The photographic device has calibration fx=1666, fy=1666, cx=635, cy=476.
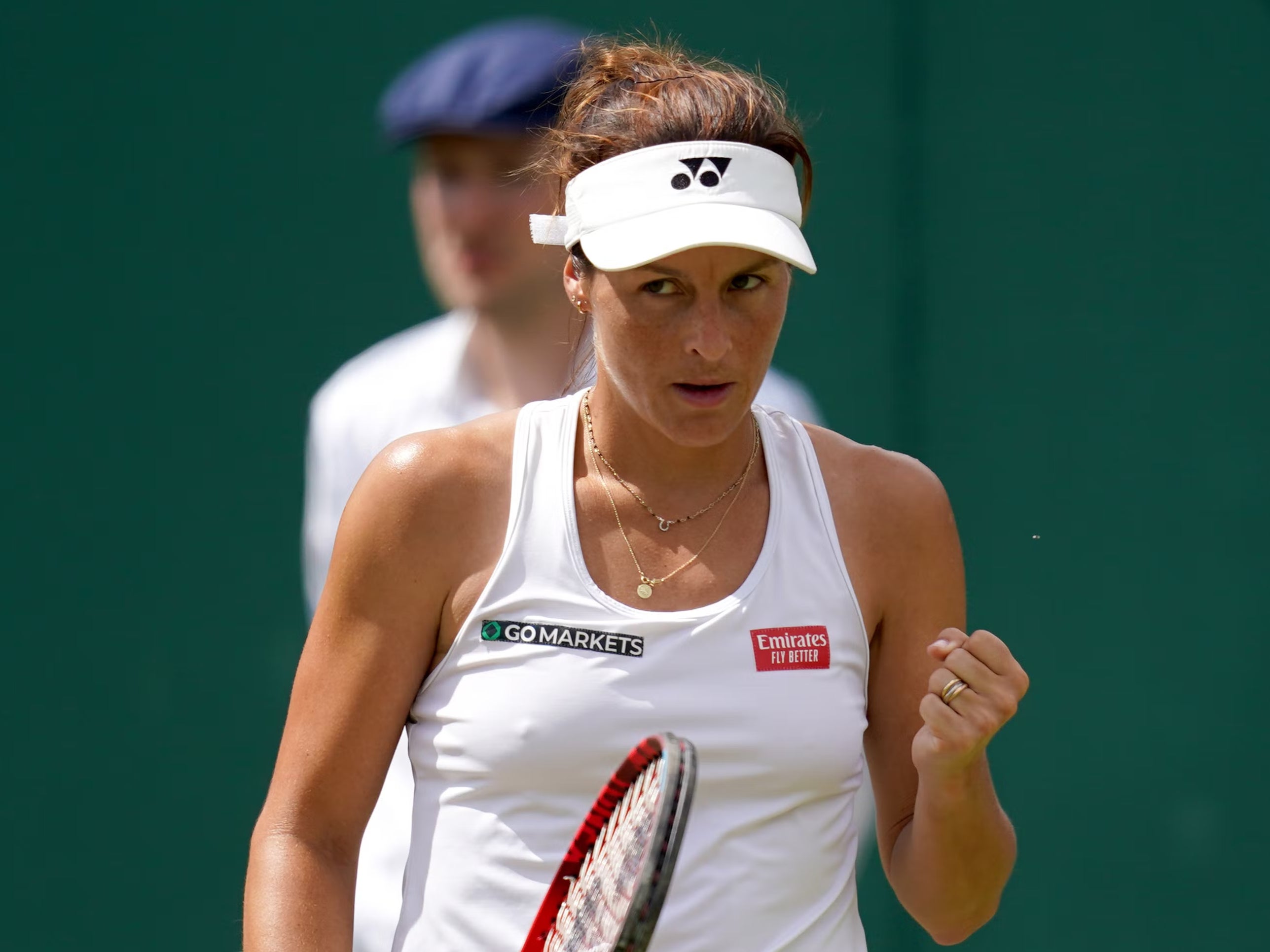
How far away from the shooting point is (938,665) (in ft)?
6.25

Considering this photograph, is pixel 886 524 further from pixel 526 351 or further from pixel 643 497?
pixel 526 351

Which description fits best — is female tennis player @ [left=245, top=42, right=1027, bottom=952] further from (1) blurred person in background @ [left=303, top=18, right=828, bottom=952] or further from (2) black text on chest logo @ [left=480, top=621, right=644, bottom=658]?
(1) blurred person in background @ [left=303, top=18, right=828, bottom=952]

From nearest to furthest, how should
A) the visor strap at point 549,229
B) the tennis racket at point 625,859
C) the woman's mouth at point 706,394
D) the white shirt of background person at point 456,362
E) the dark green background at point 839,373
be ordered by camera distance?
1. the tennis racket at point 625,859
2. the woman's mouth at point 706,394
3. the visor strap at point 549,229
4. the white shirt of background person at point 456,362
5. the dark green background at point 839,373

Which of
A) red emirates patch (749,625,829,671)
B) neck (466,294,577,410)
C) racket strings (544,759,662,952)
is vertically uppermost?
neck (466,294,577,410)

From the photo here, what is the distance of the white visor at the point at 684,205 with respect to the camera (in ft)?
5.83

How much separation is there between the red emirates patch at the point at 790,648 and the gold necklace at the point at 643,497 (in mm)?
183

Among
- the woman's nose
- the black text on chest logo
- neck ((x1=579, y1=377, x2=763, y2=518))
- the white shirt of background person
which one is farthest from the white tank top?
the white shirt of background person

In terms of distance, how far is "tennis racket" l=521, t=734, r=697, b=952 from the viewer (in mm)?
1254

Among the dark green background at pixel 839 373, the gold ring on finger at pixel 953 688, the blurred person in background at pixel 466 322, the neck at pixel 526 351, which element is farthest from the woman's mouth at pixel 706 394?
the dark green background at pixel 839 373

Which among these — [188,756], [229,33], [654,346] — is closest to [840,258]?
[229,33]

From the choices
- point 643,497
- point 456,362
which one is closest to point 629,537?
point 643,497

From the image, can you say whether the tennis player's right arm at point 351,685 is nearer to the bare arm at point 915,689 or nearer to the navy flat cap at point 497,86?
the bare arm at point 915,689

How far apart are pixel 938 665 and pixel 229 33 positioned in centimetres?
239

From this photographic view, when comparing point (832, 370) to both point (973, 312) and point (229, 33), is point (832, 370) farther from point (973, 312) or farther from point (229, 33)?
point (229, 33)
